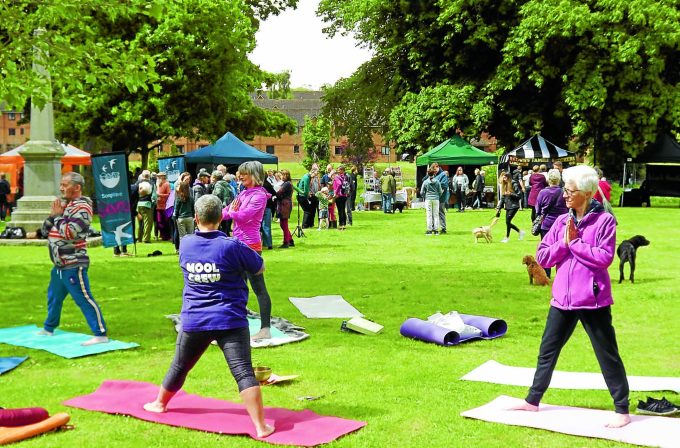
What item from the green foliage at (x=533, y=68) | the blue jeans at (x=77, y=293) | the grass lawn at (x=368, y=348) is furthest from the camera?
the green foliage at (x=533, y=68)

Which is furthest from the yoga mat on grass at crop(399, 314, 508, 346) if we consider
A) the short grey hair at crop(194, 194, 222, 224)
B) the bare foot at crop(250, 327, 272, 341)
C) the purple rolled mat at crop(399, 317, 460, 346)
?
the short grey hair at crop(194, 194, 222, 224)

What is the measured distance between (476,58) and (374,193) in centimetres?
891

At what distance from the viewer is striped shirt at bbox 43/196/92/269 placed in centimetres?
876

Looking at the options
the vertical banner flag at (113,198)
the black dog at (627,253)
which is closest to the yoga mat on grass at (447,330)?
the black dog at (627,253)

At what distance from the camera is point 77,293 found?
29.5ft

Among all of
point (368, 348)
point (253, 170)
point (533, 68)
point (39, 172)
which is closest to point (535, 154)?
point (533, 68)

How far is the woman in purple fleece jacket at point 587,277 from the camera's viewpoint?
604cm

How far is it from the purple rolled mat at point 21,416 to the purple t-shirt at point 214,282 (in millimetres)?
1296

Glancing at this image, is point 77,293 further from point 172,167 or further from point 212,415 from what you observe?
point 172,167

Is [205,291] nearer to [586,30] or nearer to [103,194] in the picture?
[103,194]

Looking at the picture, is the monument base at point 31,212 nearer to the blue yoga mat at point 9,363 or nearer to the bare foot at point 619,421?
the blue yoga mat at point 9,363

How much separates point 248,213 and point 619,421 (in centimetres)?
452

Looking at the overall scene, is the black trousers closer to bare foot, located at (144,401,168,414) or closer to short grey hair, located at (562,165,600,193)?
short grey hair, located at (562,165,600,193)

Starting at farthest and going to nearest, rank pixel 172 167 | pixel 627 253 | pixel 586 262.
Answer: pixel 172 167
pixel 627 253
pixel 586 262
